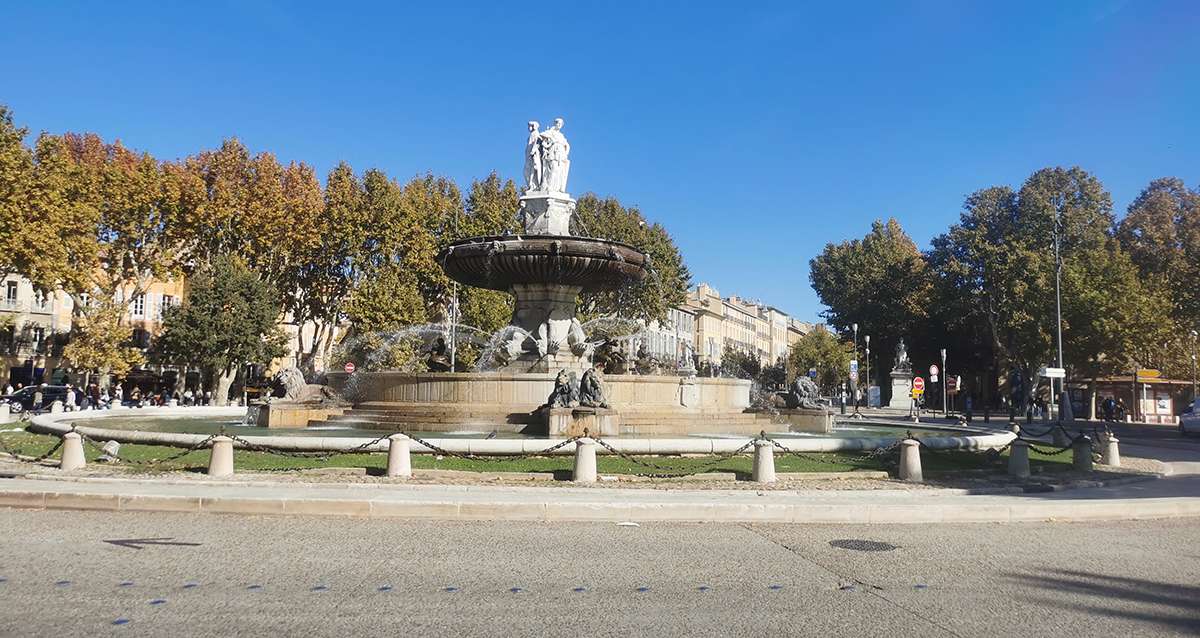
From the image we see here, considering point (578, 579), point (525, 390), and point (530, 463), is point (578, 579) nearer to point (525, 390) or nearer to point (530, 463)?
point (530, 463)

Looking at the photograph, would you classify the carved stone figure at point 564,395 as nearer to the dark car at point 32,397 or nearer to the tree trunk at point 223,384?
the dark car at point 32,397

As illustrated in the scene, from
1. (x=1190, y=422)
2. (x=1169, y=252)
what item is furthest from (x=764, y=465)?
(x=1169, y=252)

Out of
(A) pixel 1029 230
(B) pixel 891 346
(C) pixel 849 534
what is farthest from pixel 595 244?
(B) pixel 891 346

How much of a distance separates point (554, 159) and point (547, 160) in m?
0.20

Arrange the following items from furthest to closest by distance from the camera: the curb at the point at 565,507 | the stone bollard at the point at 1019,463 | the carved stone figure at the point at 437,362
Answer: the carved stone figure at the point at 437,362
the stone bollard at the point at 1019,463
the curb at the point at 565,507

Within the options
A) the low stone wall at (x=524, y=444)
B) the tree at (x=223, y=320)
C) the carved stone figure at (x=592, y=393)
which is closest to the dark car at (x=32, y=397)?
the tree at (x=223, y=320)

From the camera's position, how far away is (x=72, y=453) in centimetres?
1362

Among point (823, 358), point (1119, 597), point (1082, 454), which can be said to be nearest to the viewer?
point (1119, 597)

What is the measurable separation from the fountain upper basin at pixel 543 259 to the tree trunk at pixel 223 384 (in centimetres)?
2550

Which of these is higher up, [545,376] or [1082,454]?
[545,376]

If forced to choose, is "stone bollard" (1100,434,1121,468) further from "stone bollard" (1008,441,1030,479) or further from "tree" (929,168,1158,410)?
"tree" (929,168,1158,410)

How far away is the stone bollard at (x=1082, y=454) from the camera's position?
16781mm

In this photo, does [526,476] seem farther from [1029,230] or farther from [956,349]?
[956,349]

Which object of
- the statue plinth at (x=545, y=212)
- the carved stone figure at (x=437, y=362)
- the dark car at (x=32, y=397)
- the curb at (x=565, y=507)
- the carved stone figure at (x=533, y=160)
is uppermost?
Result: the carved stone figure at (x=533, y=160)
